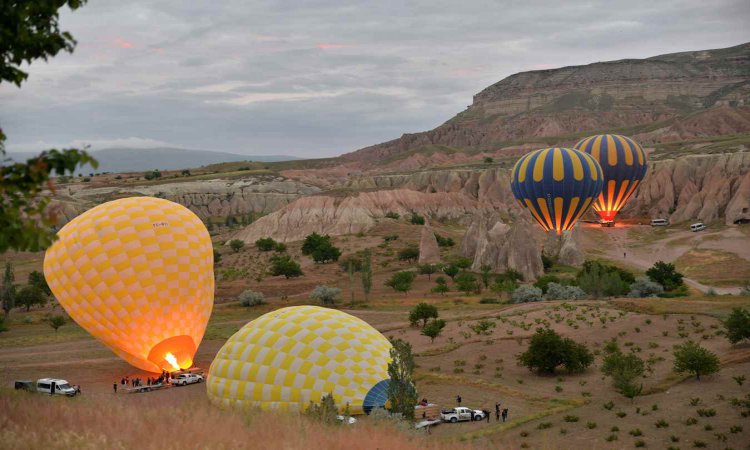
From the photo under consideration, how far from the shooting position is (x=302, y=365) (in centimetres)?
2341

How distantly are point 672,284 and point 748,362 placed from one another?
2754 cm

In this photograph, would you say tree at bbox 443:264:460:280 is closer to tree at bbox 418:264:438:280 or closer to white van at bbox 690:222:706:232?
tree at bbox 418:264:438:280

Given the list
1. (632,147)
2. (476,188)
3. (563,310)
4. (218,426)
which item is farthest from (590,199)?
(218,426)

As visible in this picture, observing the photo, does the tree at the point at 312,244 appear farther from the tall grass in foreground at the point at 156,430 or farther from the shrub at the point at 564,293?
the tall grass in foreground at the point at 156,430

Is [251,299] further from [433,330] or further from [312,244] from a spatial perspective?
[312,244]

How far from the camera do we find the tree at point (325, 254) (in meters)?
75.4

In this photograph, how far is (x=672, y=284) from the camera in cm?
5550

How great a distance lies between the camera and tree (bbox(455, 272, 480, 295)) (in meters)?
58.6

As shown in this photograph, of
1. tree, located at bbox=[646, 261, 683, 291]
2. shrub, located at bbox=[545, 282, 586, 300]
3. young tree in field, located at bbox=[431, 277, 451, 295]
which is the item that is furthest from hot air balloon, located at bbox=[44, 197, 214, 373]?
tree, located at bbox=[646, 261, 683, 291]

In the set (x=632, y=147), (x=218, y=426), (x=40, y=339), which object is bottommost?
(x=40, y=339)

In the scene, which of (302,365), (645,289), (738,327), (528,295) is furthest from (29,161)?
(645,289)

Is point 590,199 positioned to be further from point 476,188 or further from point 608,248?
point 476,188

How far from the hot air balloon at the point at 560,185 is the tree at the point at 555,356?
150 ft

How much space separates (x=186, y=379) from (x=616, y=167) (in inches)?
2888
